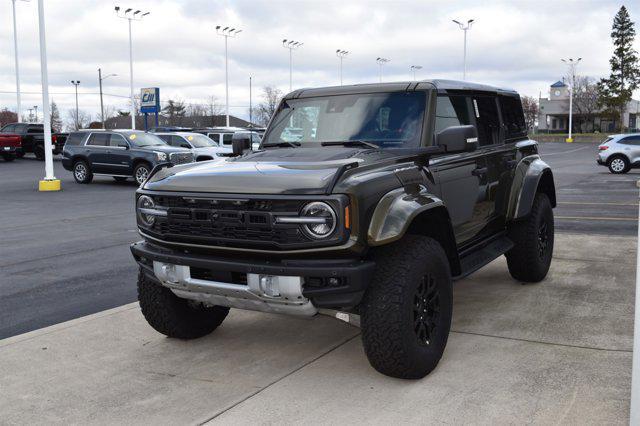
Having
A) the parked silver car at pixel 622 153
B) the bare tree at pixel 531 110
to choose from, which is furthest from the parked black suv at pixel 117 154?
the bare tree at pixel 531 110

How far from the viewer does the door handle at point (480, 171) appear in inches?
211

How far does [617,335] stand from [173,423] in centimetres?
325

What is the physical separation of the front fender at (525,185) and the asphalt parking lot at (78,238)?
3667 millimetres

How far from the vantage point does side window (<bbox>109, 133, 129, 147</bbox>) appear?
20688 millimetres

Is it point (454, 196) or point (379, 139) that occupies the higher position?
point (379, 139)

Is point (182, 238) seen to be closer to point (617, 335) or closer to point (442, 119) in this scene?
point (442, 119)

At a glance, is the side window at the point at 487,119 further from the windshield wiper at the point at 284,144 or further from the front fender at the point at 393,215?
the front fender at the point at 393,215

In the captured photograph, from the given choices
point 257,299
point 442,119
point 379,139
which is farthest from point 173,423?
point 442,119

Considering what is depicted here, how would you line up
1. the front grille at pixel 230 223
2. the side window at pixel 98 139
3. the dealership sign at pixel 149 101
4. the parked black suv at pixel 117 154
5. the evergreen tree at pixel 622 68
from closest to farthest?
the front grille at pixel 230 223 → the parked black suv at pixel 117 154 → the side window at pixel 98 139 → the dealership sign at pixel 149 101 → the evergreen tree at pixel 622 68

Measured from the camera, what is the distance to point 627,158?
84.9 ft

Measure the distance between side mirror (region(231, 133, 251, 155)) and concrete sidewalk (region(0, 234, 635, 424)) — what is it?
144 centimetres

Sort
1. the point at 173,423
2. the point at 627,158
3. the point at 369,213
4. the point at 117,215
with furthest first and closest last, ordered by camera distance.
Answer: the point at 627,158
the point at 117,215
the point at 369,213
the point at 173,423

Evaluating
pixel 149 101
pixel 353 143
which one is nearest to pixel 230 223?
pixel 353 143

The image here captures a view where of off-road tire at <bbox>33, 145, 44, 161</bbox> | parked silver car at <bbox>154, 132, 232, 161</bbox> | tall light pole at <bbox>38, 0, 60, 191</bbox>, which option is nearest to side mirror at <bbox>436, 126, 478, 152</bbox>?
tall light pole at <bbox>38, 0, 60, 191</bbox>
